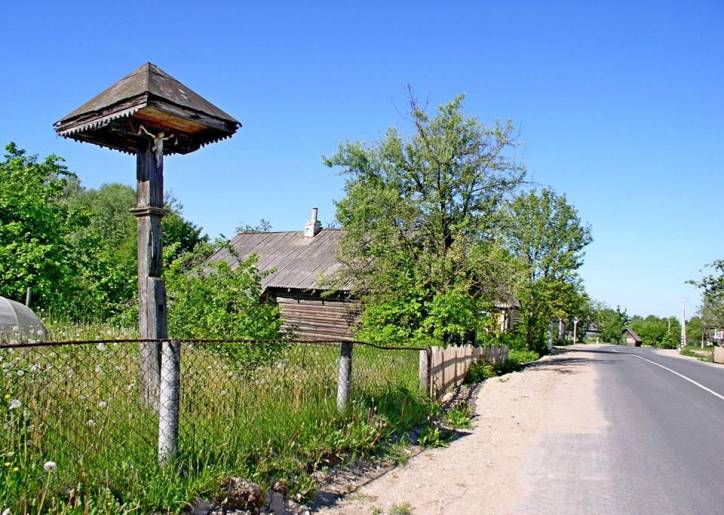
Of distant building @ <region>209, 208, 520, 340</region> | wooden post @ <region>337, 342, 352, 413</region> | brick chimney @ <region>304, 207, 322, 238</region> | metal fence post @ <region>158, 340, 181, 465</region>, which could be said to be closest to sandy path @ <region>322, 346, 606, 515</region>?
wooden post @ <region>337, 342, 352, 413</region>

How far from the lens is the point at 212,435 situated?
4.73m

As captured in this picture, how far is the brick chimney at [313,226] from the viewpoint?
2911 cm

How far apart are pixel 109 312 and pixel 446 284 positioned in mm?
9838

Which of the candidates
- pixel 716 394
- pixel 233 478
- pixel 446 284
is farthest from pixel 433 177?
pixel 233 478

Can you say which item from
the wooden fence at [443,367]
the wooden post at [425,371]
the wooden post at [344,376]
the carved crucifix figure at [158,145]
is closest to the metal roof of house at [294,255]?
the wooden fence at [443,367]

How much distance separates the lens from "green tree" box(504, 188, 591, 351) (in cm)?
3406

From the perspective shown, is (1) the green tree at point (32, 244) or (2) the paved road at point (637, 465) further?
(1) the green tree at point (32, 244)

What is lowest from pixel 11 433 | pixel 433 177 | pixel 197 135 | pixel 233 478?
pixel 233 478

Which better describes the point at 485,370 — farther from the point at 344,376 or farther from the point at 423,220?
the point at 344,376

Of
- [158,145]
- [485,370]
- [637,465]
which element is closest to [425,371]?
[637,465]

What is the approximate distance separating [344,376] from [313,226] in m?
23.0

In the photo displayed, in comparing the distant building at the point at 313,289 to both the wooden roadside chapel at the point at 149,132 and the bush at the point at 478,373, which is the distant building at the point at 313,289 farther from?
the wooden roadside chapel at the point at 149,132

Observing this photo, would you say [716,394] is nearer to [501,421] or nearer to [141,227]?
[501,421]

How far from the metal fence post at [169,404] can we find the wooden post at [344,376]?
2371 millimetres
